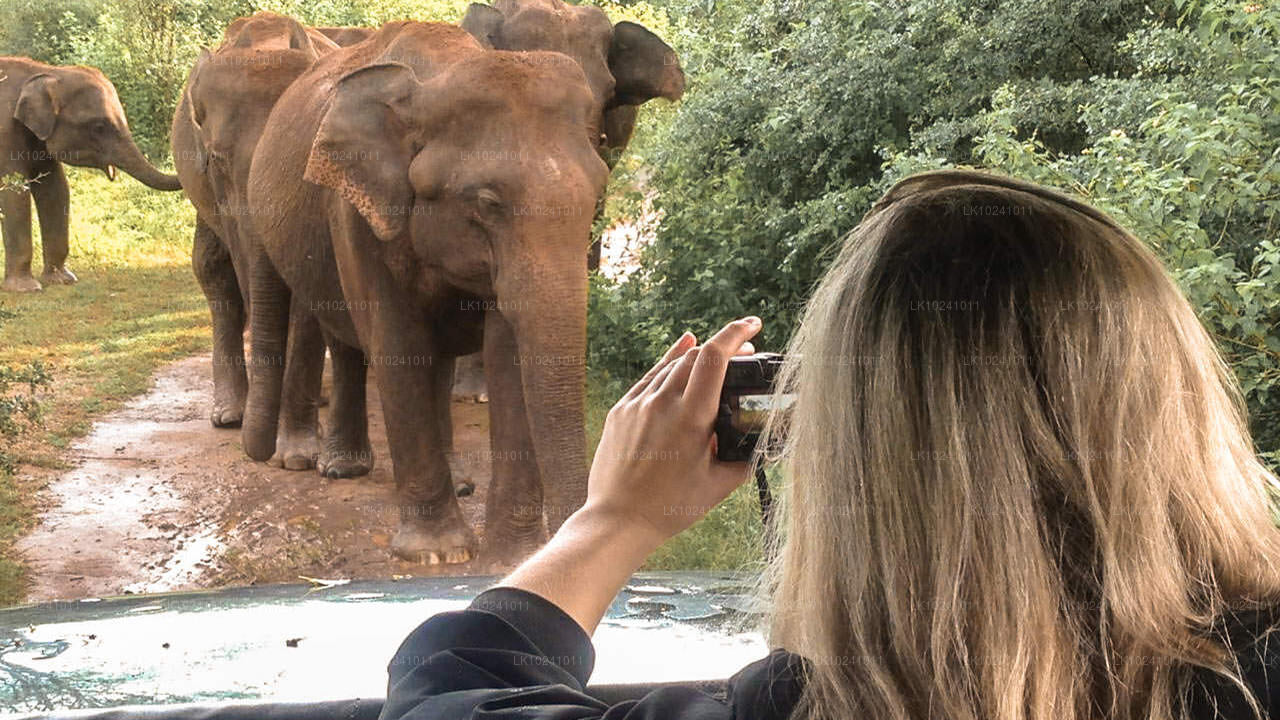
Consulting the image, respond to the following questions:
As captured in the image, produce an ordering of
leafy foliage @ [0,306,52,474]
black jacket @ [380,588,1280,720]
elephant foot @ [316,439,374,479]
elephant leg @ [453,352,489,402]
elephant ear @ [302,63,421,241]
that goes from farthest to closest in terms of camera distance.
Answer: elephant leg @ [453,352,489,402], elephant foot @ [316,439,374,479], leafy foliage @ [0,306,52,474], elephant ear @ [302,63,421,241], black jacket @ [380,588,1280,720]

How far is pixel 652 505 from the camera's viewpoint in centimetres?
56

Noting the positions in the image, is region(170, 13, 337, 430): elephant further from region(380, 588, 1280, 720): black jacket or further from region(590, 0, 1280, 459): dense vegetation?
region(380, 588, 1280, 720): black jacket

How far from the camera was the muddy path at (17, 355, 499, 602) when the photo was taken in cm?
249

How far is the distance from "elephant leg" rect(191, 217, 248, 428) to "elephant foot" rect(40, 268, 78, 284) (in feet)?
1.18

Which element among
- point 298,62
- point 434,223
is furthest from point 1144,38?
point 298,62

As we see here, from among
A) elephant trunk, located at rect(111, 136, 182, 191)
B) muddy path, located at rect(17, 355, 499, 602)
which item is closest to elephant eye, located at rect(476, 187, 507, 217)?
muddy path, located at rect(17, 355, 499, 602)

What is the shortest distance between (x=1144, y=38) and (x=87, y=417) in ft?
5.99

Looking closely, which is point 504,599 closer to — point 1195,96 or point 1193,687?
point 1193,687

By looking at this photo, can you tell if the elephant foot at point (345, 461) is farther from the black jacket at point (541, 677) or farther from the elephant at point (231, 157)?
the black jacket at point (541, 677)

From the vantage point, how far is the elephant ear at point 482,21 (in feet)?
8.23

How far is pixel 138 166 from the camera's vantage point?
2.75 m

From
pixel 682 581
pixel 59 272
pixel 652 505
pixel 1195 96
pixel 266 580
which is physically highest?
pixel 1195 96

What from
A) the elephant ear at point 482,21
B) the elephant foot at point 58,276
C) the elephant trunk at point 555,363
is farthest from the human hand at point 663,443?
the elephant foot at point 58,276

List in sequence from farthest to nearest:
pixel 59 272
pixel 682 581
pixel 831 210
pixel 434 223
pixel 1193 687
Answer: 1. pixel 831 210
2. pixel 59 272
3. pixel 434 223
4. pixel 682 581
5. pixel 1193 687
